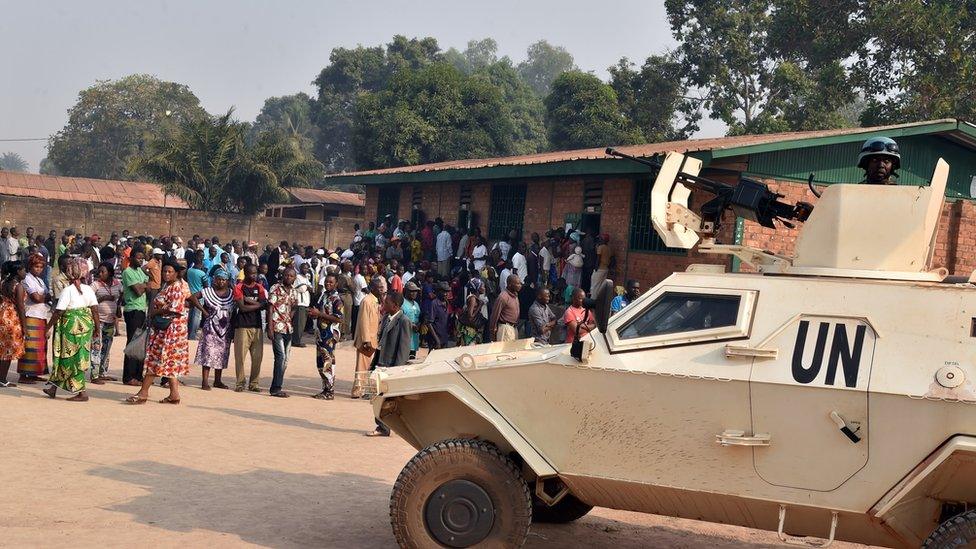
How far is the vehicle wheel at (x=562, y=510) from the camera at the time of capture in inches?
311

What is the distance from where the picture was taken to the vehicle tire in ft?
21.2

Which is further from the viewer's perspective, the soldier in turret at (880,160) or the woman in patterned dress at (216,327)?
the woman in patterned dress at (216,327)

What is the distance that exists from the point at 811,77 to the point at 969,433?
34.0 m

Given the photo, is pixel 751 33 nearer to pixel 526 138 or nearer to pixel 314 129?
pixel 526 138

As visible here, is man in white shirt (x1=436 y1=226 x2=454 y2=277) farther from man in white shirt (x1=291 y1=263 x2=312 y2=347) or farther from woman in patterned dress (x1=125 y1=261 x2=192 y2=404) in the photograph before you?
woman in patterned dress (x1=125 y1=261 x2=192 y2=404)

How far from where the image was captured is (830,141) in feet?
53.6

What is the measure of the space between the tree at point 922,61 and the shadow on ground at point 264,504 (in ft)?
79.8

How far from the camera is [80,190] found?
4203 centimetres

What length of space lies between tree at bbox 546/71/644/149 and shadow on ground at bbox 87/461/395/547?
31.8 m

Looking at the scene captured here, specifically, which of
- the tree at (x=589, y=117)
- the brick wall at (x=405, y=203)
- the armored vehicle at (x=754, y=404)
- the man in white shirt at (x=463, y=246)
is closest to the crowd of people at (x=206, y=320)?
the armored vehicle at (x=754, y=404)

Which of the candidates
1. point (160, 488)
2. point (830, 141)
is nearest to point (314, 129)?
point (830, 141)

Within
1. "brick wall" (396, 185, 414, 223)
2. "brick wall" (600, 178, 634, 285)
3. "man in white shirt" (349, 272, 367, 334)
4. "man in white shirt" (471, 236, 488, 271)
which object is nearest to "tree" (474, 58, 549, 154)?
"brick wall" (396, 185, 414, 223)

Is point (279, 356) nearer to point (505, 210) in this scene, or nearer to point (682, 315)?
point (682, 315)

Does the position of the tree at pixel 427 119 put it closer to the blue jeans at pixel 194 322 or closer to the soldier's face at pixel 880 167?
the blue jeans at pixel 194 322
